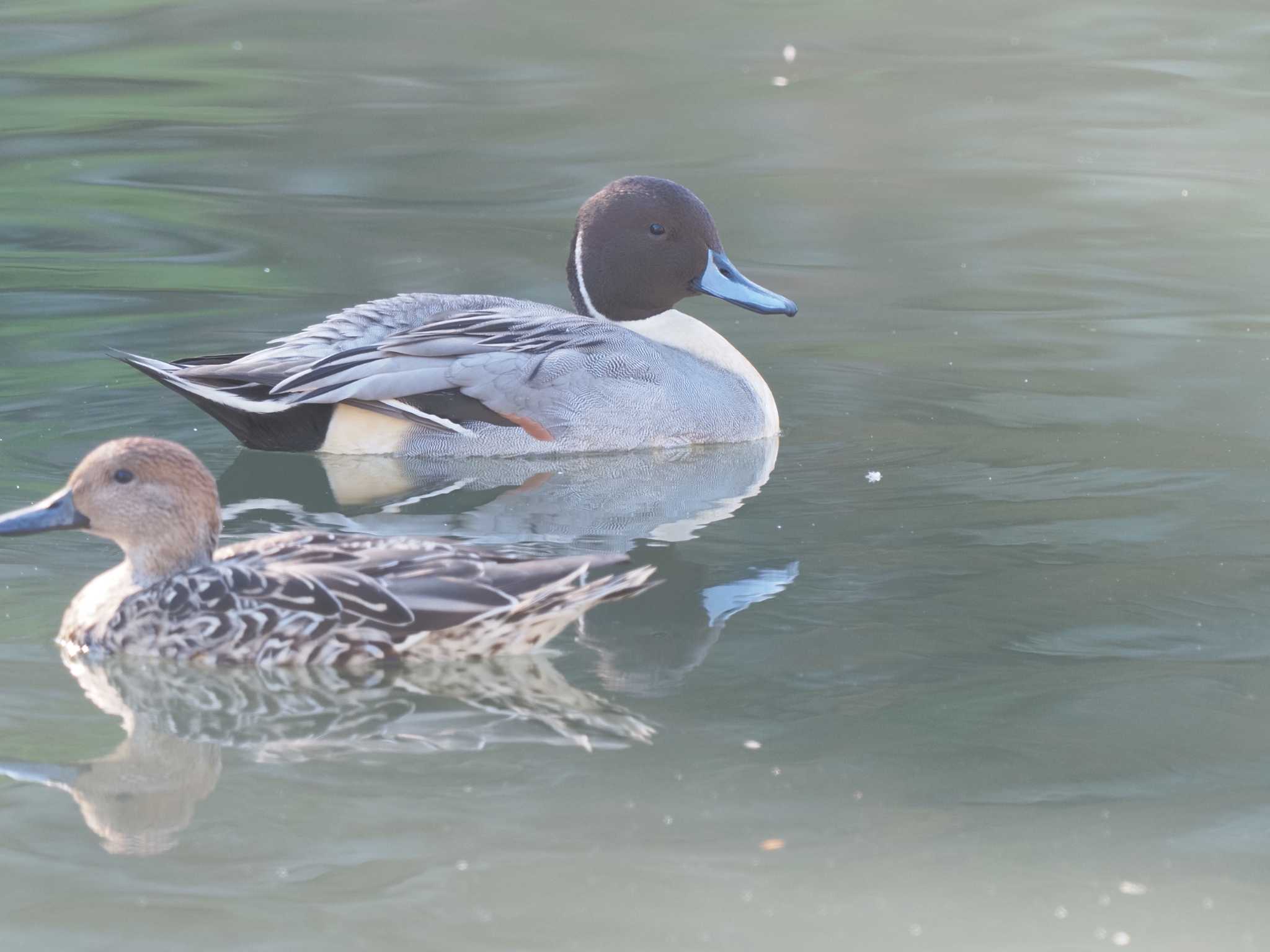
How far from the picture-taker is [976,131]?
14734 millimetres

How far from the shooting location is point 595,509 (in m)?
7.46

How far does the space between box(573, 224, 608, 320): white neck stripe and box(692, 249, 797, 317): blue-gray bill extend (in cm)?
51

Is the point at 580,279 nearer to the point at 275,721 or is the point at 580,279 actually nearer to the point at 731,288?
the point at 731,288

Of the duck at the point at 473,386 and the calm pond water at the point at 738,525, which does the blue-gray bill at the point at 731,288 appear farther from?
the calm pond water at the point at 738,525

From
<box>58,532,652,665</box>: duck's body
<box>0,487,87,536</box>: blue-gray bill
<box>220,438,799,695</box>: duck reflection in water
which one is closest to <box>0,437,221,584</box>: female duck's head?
<box>0,487,87,536</box>: blue-gray bill

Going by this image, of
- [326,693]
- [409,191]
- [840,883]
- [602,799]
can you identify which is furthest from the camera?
[409,191]

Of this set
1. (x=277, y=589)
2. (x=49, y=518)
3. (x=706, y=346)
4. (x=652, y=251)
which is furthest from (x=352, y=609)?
(x=652, y=251)

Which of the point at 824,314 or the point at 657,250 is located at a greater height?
the point at 657,250

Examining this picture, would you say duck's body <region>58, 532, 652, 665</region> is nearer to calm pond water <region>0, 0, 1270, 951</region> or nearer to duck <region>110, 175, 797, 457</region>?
calm pond water <region>0, 0, 1270, 951</region>

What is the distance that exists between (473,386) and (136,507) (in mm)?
2536

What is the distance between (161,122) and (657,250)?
7097mm

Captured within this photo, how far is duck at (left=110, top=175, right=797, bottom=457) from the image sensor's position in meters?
7.93

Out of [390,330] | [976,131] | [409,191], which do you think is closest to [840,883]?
[390,330]

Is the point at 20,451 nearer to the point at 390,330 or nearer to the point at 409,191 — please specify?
the point at 390,330
